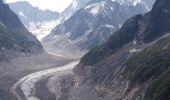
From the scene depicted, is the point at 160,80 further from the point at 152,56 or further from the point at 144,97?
the point at 152,56

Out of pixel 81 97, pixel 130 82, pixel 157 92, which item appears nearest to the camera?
pixel 157 92

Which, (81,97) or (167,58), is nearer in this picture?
(167,58)

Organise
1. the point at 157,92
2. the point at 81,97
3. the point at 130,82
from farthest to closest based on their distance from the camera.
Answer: the point at 81,97
the point at 130,82
the point at 157,92

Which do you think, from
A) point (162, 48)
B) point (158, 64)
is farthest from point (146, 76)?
point (162, 48)

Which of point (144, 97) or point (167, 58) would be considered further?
point (167, 58)

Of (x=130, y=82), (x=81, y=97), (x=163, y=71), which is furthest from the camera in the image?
(x=81, y=97)

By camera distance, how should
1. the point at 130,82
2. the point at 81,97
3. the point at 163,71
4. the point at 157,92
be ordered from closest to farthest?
1. the point at 157,92
2. the point at 163,71
3. the point at 130,82
4. the point at 81,97

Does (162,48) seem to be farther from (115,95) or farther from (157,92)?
(157,92)

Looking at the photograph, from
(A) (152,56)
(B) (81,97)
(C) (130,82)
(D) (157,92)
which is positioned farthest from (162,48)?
(D) (157,92)
